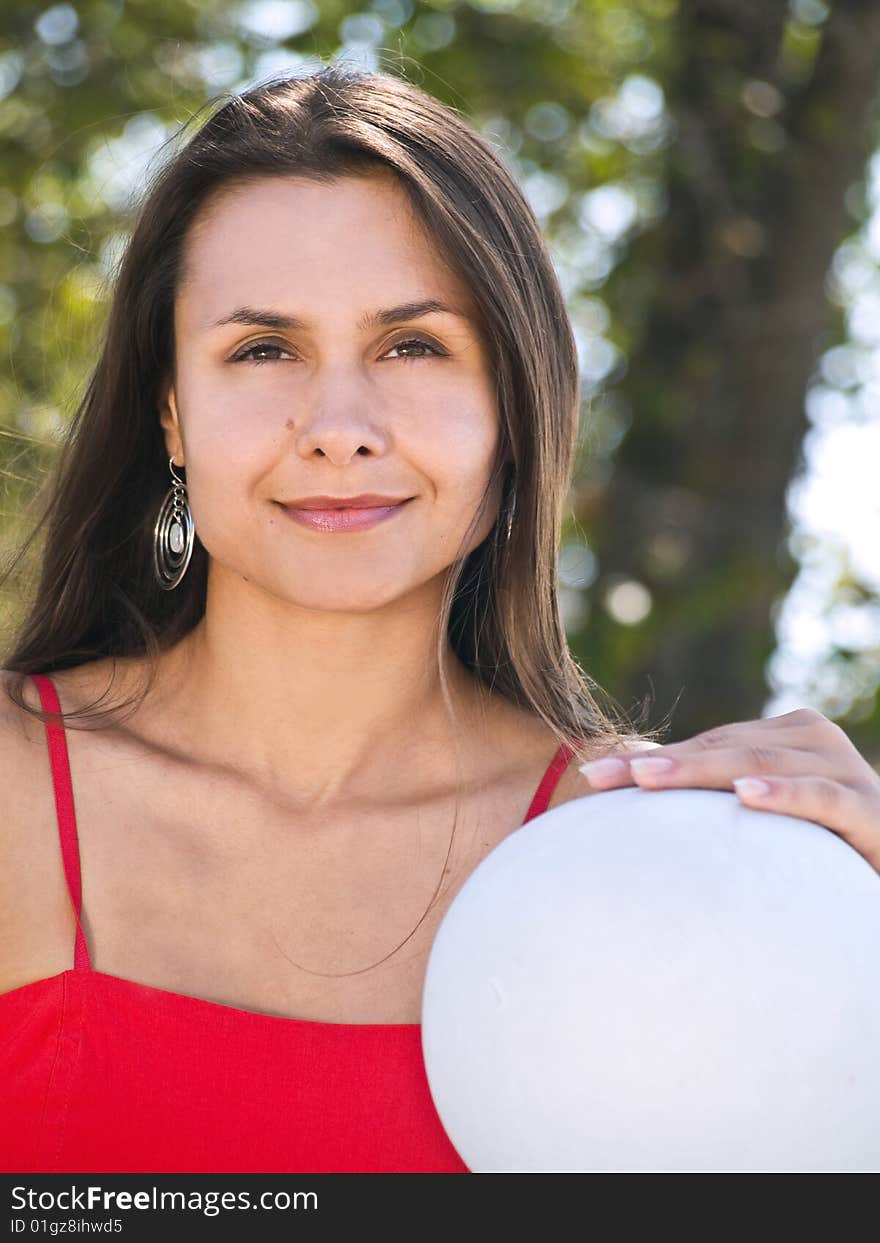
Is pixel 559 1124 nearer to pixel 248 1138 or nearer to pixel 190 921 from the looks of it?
pixel 248 1138

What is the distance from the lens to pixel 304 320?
218cm

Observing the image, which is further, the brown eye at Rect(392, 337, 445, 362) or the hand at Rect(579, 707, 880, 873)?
the brown eye at Rect(392, 337, 445, 362)

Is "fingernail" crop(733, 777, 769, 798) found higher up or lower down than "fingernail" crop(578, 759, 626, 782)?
higher up

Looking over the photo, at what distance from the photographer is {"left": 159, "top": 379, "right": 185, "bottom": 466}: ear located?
8.19 feet

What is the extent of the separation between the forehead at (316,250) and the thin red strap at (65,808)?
1.90 feet

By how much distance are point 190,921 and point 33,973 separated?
21 centimetres

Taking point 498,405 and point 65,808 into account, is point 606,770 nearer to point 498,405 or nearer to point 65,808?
point 498,405

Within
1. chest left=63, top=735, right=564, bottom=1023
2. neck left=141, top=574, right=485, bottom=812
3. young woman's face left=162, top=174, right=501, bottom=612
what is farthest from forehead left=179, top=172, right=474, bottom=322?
chest left=63, top=735, right=564, bottom=1023

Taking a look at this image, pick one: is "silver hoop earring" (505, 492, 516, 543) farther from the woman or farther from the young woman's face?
the young woman's face

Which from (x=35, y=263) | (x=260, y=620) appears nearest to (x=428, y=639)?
(x=260, y=620)

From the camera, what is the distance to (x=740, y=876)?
1.62 m

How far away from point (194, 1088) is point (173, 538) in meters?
0.85

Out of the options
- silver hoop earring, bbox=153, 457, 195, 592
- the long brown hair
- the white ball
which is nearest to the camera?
the white ball

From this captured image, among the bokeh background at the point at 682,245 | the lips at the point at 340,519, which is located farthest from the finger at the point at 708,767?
the bokeh background at the point at 682,245
